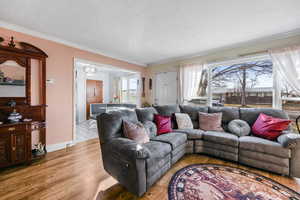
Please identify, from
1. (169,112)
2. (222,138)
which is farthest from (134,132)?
(222,138)

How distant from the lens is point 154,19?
2062 millimetres

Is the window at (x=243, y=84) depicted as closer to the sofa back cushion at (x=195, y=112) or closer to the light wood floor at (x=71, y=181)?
the sofa back cushion at (x=195, y=112)

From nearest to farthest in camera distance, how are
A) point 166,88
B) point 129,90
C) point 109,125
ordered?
point 109,125 → point 166,88 → point 129,90

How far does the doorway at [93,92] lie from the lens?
6023 millimetres

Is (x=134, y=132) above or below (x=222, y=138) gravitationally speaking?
above

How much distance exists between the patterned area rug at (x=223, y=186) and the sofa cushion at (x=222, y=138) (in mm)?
427

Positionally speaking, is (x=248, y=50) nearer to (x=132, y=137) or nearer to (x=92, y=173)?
(x=132, y=137)

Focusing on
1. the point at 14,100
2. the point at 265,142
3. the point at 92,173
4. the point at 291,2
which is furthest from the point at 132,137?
the point at 291,2

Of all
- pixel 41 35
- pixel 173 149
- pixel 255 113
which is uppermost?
pixel 41 35

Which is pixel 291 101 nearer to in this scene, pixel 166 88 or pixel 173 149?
pixel 173 149

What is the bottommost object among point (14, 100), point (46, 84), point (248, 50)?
point (14, 100)

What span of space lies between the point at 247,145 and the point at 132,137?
1936 mm

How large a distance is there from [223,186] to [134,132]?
1.39 meters

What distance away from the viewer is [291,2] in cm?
168
